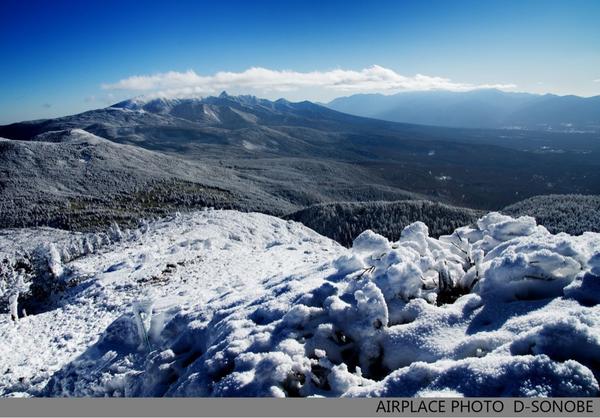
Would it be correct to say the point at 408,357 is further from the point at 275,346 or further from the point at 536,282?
the point at 536,282

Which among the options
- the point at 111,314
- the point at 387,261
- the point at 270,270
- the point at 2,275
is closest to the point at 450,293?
the point at 387,261

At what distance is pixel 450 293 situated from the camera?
34.2 feet

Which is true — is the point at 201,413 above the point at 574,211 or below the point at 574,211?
above

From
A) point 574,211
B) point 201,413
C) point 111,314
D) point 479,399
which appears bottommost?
point 574,211

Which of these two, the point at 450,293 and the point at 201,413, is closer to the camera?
the point at 201,413

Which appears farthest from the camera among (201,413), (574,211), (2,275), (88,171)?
(88,171)

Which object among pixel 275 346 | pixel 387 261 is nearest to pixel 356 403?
pixel 275 346

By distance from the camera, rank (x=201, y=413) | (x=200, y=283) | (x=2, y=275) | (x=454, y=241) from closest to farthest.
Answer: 1. (x=201, y=413)
2. (x=454, y=241)
3. (x=200, y=283)
4. (x=2, y=275)

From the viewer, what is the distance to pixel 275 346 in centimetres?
909

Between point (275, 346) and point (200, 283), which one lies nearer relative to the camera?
point (275, 346)

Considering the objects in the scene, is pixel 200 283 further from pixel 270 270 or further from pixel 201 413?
pixel 201 413

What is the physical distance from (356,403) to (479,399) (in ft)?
6.96

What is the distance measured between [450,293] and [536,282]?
7.16 ft

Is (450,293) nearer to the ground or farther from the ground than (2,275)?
farther from the ground
